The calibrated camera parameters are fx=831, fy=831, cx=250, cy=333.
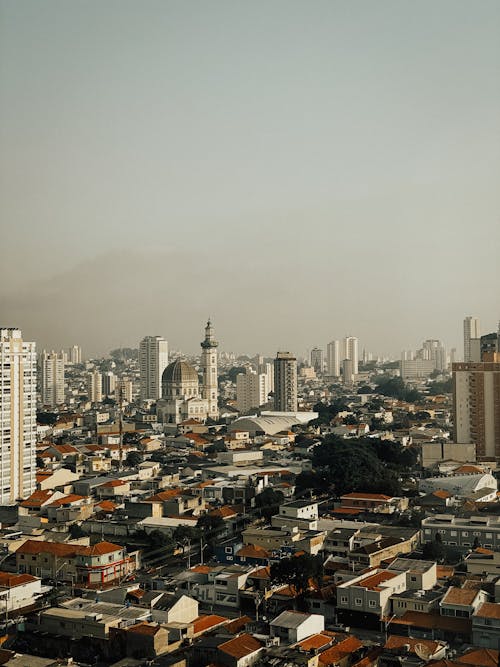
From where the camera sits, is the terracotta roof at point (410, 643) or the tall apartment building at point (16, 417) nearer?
the terracotta roof at point (410, 643)

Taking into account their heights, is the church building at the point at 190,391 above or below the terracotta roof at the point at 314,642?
above

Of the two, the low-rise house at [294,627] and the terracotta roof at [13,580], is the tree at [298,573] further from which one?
the terracotta roof at [13,580]

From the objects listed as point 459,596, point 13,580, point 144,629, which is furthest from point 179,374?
point 144,629

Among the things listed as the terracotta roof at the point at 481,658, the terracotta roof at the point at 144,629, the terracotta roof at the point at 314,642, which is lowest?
the terracotta roof at the point at 314,642

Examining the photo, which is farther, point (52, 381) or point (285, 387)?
point (52, 381)

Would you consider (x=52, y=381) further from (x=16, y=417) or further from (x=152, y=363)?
(x=16, y=417)

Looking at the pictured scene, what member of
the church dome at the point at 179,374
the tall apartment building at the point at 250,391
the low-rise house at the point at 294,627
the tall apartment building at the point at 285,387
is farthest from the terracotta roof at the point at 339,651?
the tall apartment building at the point at 250,391

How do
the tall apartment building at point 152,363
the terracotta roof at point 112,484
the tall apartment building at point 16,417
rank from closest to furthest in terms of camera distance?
the tall apartment building at point 16,417 → the terracotta roof at point 112,484 → the tall apartment building at point 152,363

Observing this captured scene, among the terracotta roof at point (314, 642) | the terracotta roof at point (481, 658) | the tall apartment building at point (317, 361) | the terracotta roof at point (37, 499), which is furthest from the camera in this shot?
the tall apartment building at point (317, 361)
